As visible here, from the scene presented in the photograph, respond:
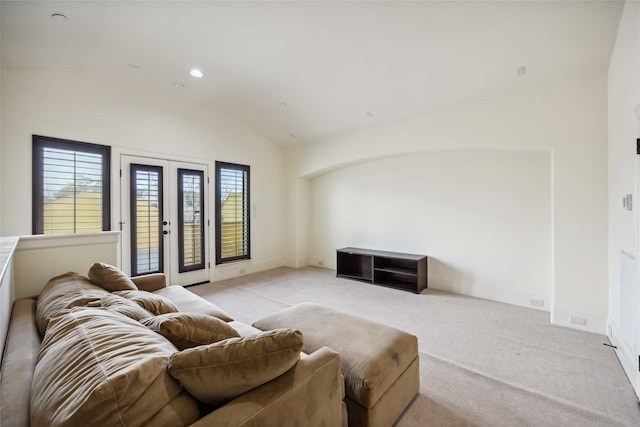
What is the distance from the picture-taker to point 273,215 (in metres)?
6.21

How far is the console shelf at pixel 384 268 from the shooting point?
4.46 metres

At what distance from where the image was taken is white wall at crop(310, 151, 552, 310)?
374 cm

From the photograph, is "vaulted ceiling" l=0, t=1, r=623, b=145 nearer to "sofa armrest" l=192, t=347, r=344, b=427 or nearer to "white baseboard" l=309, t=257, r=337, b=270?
"sofa armrest" l=192, t=347, r=344, b=427

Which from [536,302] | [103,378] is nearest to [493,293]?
[536,302]

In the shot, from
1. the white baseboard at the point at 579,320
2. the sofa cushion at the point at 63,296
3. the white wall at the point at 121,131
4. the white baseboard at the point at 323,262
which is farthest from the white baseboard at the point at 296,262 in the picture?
the white baseboard at the point at 579,320

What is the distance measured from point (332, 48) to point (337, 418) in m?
3.34

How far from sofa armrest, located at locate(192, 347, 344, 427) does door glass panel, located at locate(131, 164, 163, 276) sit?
399 cm

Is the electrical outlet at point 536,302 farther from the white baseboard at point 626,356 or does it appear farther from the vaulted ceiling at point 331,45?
the vaulted ceiling at point 331,45

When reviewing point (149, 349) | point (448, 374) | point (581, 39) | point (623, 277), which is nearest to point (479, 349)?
point (448, 374)

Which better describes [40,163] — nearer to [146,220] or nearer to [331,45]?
[146,220]

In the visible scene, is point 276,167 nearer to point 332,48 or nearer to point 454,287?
point 332,48

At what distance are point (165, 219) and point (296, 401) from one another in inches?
166

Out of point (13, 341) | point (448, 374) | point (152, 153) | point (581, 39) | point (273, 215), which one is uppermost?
point (581, 39)

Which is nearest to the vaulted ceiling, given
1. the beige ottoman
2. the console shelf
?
the console shelf
